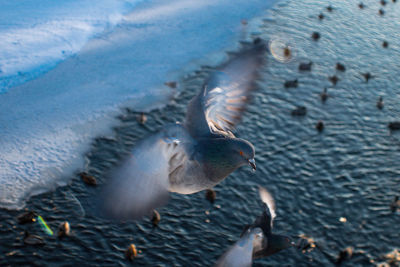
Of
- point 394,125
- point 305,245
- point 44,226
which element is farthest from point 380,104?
point 44,226

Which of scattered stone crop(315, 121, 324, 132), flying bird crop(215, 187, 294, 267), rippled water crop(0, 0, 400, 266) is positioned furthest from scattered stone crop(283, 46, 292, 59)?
flying bird crop(215, 187, 294, 267)

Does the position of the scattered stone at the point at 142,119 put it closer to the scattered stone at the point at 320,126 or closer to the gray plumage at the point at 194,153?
the gray plumage at the point at 194,153

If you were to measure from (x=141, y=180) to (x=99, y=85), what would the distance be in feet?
19.4

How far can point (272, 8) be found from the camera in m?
16.1

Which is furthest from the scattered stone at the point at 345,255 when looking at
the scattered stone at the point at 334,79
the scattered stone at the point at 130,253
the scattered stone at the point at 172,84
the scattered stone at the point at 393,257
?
the scattered stone at the point at 334,79

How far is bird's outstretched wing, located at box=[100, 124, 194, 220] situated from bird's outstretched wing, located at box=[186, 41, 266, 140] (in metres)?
1.15

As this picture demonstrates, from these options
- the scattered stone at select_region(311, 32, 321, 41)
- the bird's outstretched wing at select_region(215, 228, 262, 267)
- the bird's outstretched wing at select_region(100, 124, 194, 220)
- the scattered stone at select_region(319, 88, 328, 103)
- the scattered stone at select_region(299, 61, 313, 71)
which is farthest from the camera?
the scattered stone at select_region(311, 32, 321, 41)

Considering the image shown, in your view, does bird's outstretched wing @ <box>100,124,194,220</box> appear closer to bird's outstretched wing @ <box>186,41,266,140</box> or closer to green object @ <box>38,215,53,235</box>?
bird's outstretched wing @ <box>186,41,266,140</box>

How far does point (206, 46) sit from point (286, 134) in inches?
157

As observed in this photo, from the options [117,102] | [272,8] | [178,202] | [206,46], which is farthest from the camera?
[272,8]

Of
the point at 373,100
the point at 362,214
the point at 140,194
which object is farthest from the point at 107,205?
the point at 373,100

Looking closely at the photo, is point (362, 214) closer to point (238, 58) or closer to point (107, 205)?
point (238, 58)

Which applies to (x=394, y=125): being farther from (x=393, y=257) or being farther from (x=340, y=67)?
(x=393, y=257)

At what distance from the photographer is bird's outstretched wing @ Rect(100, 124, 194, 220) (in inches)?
195
